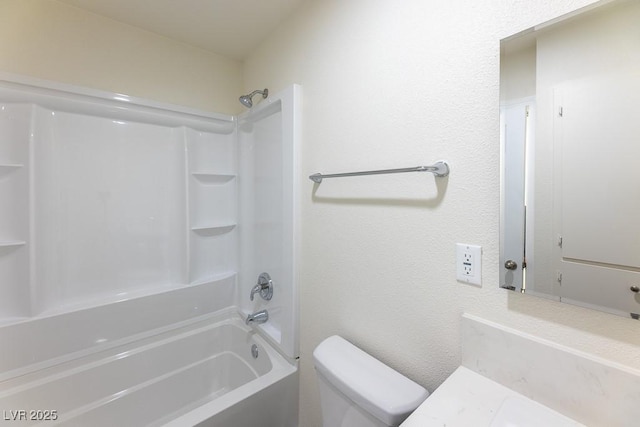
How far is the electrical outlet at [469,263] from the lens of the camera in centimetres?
74

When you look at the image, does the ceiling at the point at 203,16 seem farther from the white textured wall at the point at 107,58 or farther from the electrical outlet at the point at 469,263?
the electrical outlet at the point at 469,263

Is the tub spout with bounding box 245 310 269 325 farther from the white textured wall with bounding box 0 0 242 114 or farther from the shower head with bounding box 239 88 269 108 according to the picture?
the white textured wall with bounding box 0 0 242 114

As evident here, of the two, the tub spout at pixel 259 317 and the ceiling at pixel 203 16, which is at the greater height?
the ceiling at pixel 203 16

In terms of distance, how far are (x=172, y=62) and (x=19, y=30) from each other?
72 cm

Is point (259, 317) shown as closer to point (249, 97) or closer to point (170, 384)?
point (170, 384)

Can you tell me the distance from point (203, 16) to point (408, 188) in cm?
162

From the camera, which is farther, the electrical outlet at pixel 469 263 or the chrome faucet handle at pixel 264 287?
the chrome faucet handle at pixel 264 287

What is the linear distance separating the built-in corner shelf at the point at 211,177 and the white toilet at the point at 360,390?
4.95 ft

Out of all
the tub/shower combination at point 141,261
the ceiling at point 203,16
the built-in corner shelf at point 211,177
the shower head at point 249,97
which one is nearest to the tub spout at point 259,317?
the tub/shower combination at point 141,261

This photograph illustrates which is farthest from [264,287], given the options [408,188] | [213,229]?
[408,188]

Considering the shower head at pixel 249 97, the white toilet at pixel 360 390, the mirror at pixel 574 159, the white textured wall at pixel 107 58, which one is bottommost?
the white toilet at pixel 360 390

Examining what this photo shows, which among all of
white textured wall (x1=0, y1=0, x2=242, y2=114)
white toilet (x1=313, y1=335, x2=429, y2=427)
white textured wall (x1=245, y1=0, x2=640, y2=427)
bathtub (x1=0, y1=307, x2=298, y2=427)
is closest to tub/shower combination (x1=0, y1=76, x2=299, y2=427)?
bathtub (x1=0, y1=307, x2=298, y2=427)

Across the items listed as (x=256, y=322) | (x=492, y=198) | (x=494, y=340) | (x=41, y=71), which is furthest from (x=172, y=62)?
(x=494, y=340)

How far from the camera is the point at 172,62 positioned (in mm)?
1799
